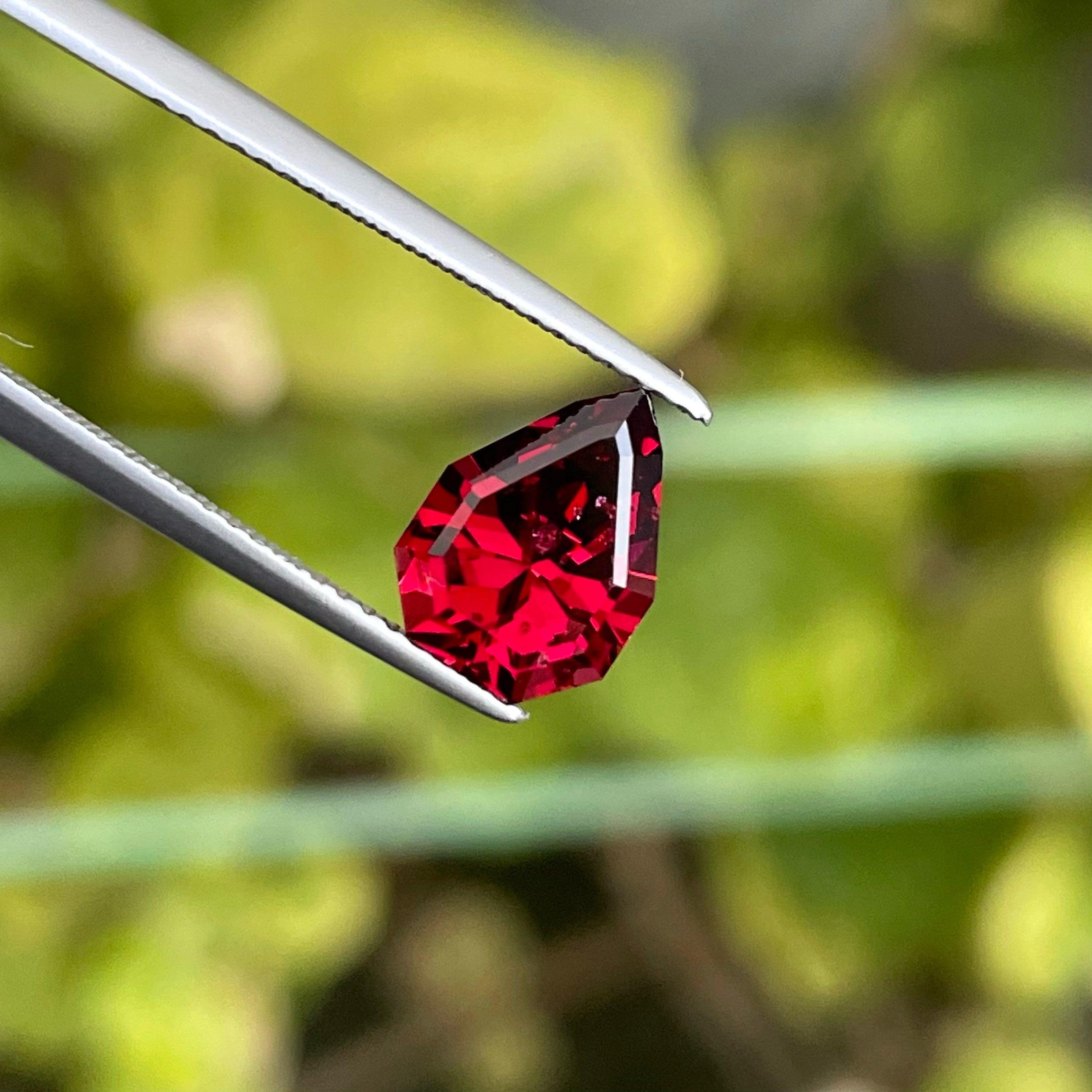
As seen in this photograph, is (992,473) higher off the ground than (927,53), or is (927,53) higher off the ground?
(927,53)

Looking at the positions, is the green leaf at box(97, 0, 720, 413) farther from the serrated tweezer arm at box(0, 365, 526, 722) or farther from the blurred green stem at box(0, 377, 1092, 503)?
the serrated tweezer arm at box(0, 365, 526, 722)

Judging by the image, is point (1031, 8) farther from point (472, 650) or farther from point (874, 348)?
point (472, 650)

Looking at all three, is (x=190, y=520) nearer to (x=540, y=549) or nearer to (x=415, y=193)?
(x=540, y=549)

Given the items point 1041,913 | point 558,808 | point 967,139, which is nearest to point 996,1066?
point 1041,913

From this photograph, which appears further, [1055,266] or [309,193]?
[1055,266]

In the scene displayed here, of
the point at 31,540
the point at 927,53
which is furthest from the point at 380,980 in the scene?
the point at 927,53

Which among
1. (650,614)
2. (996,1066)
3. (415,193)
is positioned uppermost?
(415,193)
